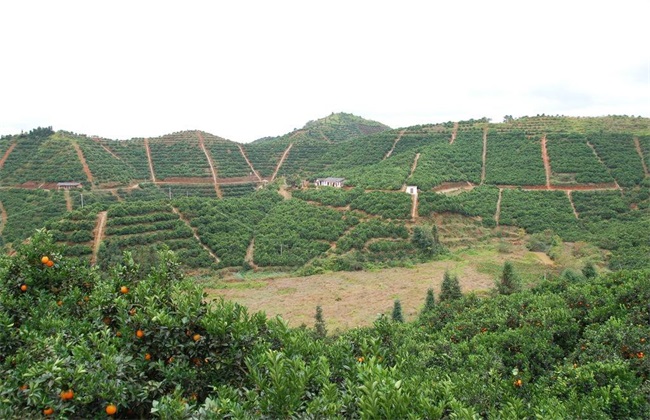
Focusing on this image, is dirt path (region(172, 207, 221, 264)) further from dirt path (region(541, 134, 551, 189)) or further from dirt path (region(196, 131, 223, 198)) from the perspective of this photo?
dirt path (region(541, 134, 551, 189))

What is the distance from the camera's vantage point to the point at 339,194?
127 feet

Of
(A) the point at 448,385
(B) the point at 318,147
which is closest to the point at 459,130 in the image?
(B) the point at 318,147

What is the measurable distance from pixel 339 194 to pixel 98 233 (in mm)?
22393

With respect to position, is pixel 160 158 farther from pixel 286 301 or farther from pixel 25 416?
pixel 25 416

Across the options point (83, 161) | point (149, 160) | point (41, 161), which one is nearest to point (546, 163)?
point (149, 160)

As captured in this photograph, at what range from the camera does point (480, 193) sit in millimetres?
41094

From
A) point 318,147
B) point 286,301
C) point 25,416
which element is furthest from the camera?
point 318,147

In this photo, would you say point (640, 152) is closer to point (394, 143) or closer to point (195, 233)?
point (394, 143)

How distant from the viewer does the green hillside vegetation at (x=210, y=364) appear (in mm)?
3746

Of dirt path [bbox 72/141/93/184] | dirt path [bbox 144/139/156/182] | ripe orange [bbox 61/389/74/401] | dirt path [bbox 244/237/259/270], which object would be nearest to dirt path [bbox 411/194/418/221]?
dirt path [bbox 244/237/259/270]

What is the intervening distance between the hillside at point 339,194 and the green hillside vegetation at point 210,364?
22.2 metres

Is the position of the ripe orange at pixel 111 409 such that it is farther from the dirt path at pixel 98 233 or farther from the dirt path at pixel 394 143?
the dirt path at pixel 394 143

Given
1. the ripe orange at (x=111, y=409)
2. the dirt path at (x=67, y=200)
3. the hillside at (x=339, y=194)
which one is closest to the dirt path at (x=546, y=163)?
the hillside at (x=339, y=194)

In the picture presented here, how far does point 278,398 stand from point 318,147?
68.9m
